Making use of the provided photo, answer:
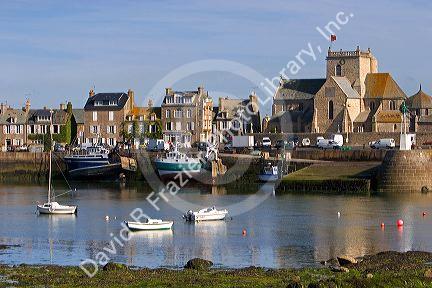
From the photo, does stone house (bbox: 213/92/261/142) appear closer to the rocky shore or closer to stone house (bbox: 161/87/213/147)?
stone house (bbox: 161/87/213/147)

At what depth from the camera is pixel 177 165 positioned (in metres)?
105

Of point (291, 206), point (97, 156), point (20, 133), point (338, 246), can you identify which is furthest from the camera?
point (20, 133)

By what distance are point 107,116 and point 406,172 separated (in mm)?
53474

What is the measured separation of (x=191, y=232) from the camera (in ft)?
206

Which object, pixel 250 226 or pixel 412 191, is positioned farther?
pixel 412 191

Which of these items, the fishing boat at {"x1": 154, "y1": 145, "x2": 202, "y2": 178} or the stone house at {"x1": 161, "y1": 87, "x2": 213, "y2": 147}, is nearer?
the fishing boat at {"x1": 154, "y1": 145, "x2": 202, "y2": 178}

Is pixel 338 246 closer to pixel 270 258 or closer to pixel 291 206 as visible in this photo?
pixel 270 258

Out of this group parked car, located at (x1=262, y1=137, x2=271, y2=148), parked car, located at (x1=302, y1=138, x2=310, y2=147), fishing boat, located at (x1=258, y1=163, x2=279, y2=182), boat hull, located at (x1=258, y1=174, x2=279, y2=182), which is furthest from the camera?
parked car, located at (x1=302, y1=138, x2=310, y2=147)

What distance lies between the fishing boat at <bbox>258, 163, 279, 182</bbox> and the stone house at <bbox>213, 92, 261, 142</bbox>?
2861cm

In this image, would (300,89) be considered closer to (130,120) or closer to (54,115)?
(130,120)

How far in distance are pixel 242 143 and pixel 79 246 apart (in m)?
64.1

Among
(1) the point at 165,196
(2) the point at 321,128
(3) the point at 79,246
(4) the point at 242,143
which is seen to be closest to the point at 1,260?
(3) the point at 79,246

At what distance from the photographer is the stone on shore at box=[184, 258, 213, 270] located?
46934mm

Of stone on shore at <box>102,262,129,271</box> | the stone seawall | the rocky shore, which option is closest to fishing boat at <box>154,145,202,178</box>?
the stone seawall
